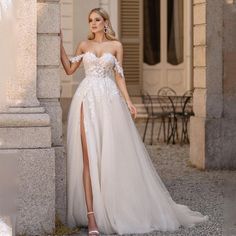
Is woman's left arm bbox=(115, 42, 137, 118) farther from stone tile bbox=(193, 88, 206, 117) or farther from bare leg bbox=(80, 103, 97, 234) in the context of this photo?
stone tile bbox=(193, 88, 206, 117)

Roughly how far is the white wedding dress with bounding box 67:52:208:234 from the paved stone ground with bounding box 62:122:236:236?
9.0 inches

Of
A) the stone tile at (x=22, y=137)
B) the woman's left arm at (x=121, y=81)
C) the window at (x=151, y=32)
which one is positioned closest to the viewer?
the stone tile at (x=22, y=137)

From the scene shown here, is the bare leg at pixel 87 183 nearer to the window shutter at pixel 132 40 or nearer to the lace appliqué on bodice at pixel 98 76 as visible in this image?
the lace appliqué on bodice at pixel 98 76

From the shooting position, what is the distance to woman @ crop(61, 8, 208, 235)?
7.45m

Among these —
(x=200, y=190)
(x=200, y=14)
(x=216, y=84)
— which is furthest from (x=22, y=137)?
(x=200, y=14)

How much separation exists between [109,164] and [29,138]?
32.5 inches

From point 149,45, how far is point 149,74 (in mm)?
780

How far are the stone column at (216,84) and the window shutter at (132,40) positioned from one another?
8.31 meters

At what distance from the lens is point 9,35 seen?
7223 mm

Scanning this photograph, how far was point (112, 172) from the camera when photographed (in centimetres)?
750

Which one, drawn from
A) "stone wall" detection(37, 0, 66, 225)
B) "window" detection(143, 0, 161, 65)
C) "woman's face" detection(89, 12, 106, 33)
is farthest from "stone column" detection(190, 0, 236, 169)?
"window" detection(143, 0, 161, 65)

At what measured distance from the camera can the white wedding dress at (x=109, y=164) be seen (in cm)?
746

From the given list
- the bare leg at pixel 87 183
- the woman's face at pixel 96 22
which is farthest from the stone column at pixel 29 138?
the woman's face at pixel 96 22

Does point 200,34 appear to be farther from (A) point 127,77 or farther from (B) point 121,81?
(A) point 127,77
